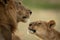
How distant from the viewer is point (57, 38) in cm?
358

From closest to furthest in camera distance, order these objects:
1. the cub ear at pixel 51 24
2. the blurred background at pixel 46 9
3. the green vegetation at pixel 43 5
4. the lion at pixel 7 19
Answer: the lion at pixel 7 19, the cub ear at pixel 51 24, the blurred background at pixel 46 9, the green vegetation at pixel 43 5

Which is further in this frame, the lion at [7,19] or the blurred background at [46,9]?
the blurred background at [46,9]

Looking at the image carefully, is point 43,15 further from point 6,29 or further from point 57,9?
point 6,29

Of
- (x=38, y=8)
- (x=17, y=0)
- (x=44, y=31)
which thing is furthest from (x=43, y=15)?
(x=17, y=0)

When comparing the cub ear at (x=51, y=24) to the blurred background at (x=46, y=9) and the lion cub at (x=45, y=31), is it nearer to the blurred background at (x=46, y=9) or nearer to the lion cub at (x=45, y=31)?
the lion cub at (x=45, y=31)

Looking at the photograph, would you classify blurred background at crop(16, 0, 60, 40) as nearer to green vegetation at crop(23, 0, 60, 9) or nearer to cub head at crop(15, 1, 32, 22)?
green vegetation at crop(23, 0, 60, 9)

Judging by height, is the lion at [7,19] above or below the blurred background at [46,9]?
above

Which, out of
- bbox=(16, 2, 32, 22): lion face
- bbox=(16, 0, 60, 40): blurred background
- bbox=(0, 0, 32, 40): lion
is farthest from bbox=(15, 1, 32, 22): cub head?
bbox=(16, 0, 60, 40): blurred background

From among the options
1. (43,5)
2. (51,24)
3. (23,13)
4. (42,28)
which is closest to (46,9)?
(43,5)

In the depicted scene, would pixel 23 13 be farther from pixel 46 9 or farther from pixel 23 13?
pixel 46 9

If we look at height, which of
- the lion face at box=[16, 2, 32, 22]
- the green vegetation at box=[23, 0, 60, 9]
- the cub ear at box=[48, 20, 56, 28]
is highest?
the lion face at box=[16, 2, 32, 22]

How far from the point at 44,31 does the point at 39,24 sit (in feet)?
0.46

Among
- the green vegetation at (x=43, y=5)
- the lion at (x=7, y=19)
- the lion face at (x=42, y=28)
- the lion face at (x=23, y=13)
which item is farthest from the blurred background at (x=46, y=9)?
the lion at (x=7, y=19)

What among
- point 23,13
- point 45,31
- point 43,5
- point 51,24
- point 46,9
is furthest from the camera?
point 43,5
